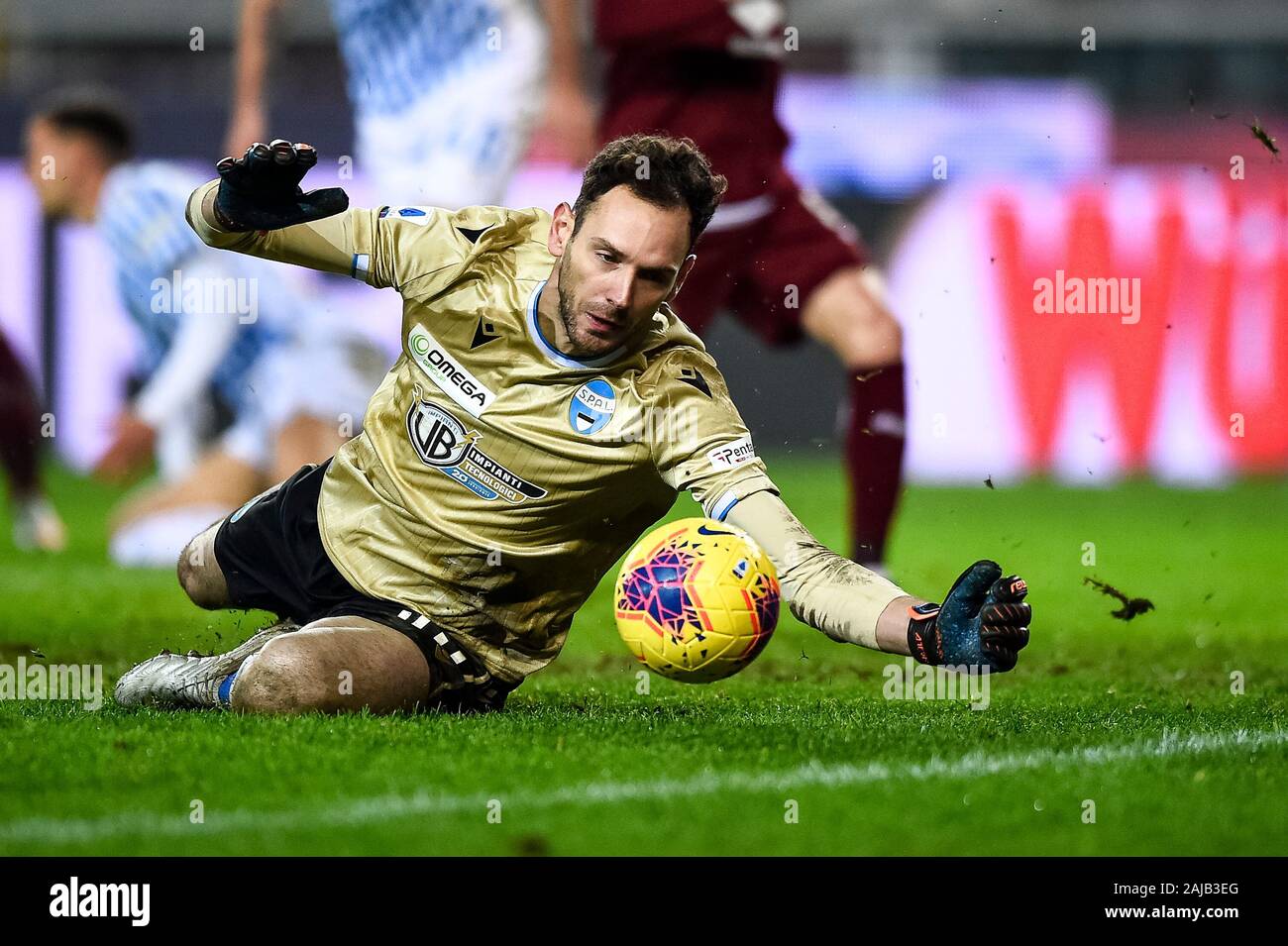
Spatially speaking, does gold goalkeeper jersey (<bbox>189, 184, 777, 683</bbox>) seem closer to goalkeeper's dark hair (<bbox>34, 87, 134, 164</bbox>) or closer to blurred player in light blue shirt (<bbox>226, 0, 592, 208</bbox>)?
blurred player in light blue shirt (<bbox>226, 0, 592, 208</bbox>)

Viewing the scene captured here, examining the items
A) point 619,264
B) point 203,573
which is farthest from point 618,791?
point 203,573

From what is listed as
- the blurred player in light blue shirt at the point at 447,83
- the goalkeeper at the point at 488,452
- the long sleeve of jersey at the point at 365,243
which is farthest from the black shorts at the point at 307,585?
the blurred player in light blue shirt at the point at 447,83

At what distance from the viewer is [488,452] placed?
512 centimetres

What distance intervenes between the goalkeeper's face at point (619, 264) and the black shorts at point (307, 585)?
105 centimetres

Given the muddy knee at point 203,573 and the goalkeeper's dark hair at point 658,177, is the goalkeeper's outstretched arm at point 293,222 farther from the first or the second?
the muddy knee at point 203,573

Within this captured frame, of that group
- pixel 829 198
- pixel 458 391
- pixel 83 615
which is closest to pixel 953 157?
pixel 829 198

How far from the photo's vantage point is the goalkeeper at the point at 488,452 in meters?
4.77

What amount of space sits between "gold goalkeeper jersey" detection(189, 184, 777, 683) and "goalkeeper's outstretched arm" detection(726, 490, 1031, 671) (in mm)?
210

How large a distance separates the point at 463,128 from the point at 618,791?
747 cm

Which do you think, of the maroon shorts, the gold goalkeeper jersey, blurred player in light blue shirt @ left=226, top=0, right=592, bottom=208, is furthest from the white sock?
the gold goalkeeper jersey

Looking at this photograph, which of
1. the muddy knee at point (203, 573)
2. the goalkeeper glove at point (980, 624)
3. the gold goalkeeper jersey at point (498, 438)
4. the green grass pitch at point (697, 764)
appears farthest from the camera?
the muddy knee at point (203, 573)

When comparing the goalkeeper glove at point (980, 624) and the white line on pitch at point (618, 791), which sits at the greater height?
the goalkeeper glove at point (980, 624)
